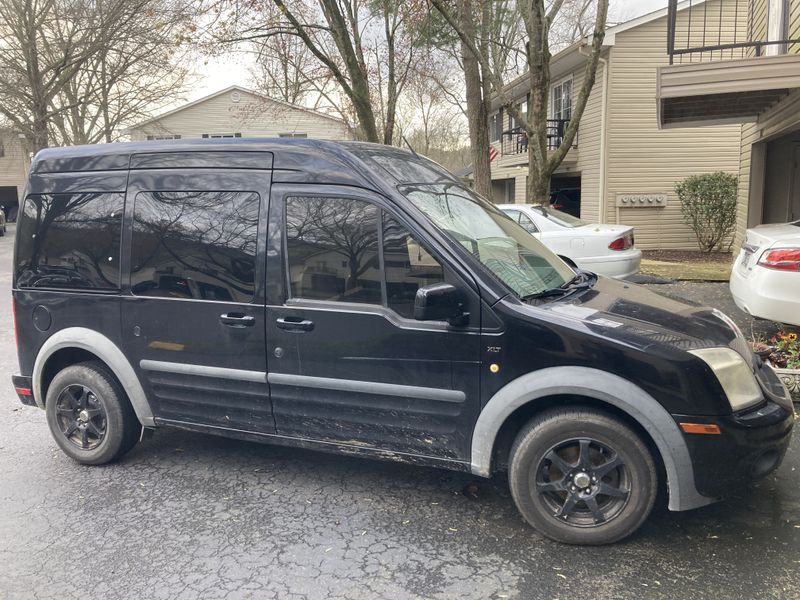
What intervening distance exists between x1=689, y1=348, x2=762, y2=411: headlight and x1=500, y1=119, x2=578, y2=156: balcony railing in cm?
1502

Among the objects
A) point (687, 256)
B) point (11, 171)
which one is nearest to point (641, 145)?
point (687, 256)

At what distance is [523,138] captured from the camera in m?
21.0

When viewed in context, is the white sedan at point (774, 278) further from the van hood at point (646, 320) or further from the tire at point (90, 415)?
the tire at point (90, 415)

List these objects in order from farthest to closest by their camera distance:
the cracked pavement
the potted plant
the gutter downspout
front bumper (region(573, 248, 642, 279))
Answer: the gutter downspout < front bumper (region(573, 248, 642, 279)) < the potted plant < the cracked pavement

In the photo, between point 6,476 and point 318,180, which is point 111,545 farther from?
point 318,180

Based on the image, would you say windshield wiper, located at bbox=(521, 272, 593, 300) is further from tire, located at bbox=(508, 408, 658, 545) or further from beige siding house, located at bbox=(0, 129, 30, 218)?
beige siding house, located at bbox=(0, 129, 30, 218)

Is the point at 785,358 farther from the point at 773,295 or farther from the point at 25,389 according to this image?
the point at 25,389

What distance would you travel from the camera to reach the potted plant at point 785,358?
196 inches

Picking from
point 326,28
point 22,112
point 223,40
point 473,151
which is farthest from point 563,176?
point 22,112

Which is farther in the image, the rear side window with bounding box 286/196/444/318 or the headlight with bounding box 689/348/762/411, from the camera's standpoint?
the rear side window with bounding box 286/196/444/318

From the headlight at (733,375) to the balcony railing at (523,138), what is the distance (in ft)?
49.3

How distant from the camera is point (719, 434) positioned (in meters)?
3.02

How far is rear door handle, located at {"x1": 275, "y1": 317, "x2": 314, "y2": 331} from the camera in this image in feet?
12.0

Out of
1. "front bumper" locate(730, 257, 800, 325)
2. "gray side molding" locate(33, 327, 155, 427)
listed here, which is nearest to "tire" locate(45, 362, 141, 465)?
"gray side molding" locate(33, 327, 155, 427)
